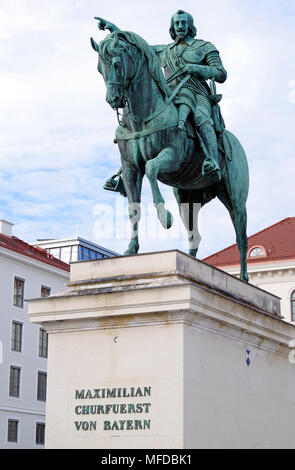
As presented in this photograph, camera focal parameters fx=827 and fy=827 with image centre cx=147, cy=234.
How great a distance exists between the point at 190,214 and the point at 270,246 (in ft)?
136

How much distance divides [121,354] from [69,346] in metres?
0.77

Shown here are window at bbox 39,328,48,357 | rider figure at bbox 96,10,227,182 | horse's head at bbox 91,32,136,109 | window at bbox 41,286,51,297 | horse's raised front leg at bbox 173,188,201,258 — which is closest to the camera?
horse's head at bbox 91,32,136,109

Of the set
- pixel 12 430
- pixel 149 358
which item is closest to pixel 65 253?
pixel 12 430

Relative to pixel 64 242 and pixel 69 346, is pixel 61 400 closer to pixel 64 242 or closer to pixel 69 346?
pixel 69 346

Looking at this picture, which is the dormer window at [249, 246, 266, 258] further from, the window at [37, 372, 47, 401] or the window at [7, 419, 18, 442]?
the window at [7, 419, 18, 442]

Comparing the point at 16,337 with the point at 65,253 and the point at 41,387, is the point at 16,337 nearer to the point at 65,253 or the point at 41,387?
the point at 41,387

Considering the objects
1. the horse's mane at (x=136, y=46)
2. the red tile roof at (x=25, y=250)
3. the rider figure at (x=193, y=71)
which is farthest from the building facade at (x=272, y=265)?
the horse's mane at (x=136, y=46)

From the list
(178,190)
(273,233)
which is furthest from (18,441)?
(178,190)

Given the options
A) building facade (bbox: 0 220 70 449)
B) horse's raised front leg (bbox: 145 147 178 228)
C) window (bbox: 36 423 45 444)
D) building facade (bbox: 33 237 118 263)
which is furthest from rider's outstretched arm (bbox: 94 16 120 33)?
building facade (bbox: 33 237 118 263)

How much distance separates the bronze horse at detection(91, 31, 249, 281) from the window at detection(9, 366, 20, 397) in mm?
37386

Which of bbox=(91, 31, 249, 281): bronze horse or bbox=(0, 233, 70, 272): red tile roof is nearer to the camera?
bbox=(91, 31, 249, 281): bronze horse

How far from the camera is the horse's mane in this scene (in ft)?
34.7
